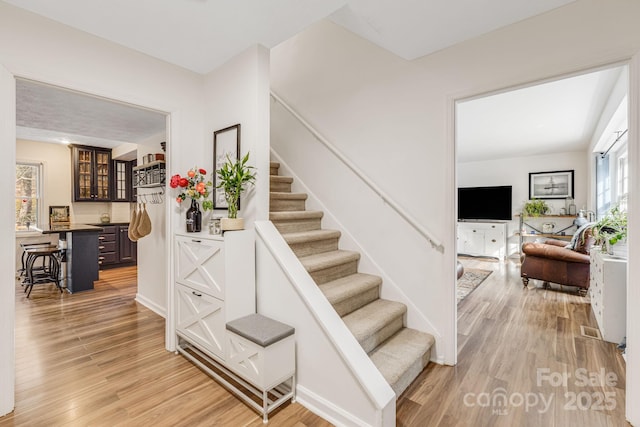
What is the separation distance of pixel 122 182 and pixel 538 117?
795 centimetres

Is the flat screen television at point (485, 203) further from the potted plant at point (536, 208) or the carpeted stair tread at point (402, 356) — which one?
the carpeted stair tread at point (402, 356)

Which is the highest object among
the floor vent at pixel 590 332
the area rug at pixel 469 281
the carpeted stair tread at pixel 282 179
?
→ the carpeted stair tread at pixel 282 179

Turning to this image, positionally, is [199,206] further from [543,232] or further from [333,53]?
[543,232]

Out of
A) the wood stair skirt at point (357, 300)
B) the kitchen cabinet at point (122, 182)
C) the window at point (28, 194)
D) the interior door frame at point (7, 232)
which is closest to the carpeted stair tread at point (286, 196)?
the wood stair skirt at point (357, 300)

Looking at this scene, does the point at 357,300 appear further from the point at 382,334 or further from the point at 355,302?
the point at 382,334

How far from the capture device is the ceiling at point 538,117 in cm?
333

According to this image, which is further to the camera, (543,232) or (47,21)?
(543,232)

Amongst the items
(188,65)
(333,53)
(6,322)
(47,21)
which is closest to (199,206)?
(188,65)

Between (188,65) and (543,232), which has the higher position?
(188,65)

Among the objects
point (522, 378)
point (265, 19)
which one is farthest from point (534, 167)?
point (265, 19)

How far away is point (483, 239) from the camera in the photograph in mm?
7148

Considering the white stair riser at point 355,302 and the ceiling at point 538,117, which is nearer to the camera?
the white stair riser at point 355,302

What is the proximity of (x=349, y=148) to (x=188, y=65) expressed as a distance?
5.47ft

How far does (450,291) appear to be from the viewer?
7.70 feet
